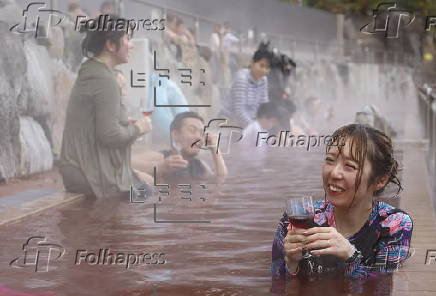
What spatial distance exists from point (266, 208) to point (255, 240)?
1.71 m

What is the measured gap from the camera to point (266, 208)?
7816 millimetres

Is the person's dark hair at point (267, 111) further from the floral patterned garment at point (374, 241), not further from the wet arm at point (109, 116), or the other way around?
the floral patterned garment at point (374, 241)

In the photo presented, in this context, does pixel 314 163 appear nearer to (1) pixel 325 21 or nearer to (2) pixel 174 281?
(2) pixel 174 281

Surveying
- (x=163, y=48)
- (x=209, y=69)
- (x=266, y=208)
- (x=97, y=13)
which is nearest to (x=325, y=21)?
(x=209, y=69)

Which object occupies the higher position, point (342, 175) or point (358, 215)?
point (342, 175)

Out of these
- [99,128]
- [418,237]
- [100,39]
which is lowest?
[418,237]

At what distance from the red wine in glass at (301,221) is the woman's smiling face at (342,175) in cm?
33

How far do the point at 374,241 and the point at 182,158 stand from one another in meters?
5.79

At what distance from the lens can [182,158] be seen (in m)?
10.1

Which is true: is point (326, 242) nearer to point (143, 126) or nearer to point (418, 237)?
point (418, 237)

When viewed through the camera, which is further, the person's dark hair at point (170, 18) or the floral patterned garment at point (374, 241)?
the person's dark hair at point (170, 18)

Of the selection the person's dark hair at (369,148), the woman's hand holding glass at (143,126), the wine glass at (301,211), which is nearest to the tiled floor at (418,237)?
the person's dark hair at (369,148)

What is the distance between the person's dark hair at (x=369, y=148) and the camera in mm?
4383

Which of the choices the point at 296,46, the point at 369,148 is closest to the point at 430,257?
the point at 369,148
